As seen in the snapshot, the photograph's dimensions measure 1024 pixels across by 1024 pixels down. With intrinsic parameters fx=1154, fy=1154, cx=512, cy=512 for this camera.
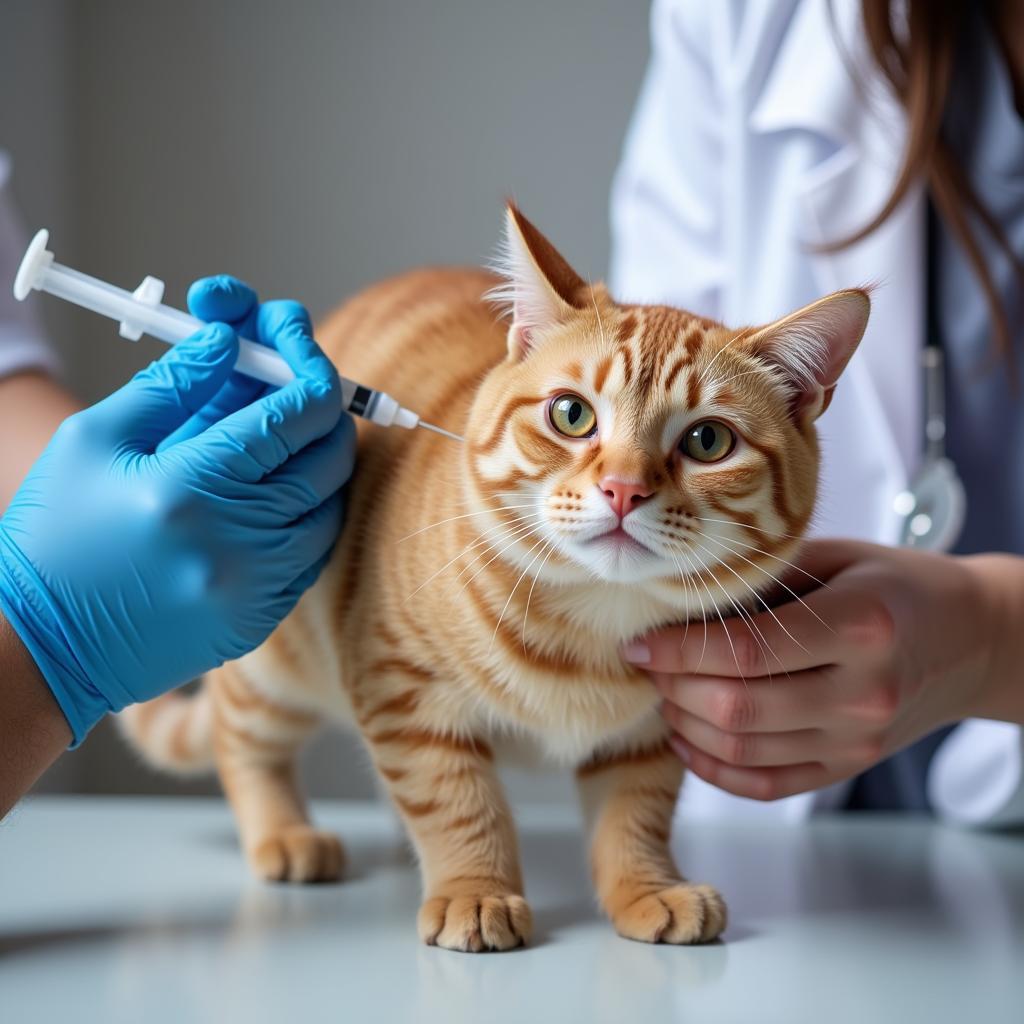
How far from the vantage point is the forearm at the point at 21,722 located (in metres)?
0.90

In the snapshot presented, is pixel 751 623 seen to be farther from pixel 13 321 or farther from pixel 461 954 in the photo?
pixel 13 321

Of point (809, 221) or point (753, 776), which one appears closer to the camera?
point (753, 776)

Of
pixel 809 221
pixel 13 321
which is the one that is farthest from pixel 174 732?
pixel 809 221

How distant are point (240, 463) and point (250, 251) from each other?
1779 mm

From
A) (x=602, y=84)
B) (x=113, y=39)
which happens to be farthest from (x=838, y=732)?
(x=113, y=39)

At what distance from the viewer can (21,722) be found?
36.0 inches

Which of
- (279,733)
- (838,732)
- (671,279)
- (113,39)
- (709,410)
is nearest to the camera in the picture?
(709,410)

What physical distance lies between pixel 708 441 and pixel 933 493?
68 cm

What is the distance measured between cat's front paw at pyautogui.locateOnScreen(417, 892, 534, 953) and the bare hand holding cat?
0.24 metres

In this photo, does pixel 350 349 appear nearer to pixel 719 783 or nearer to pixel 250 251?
pixel 719 783

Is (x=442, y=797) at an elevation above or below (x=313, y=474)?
below

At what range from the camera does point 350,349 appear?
1405mm

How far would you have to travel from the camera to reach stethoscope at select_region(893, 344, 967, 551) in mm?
1484

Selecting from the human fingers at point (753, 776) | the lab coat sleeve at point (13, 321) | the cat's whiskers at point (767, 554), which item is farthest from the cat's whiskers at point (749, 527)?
the lab coat sleeve at point (13, 321)
